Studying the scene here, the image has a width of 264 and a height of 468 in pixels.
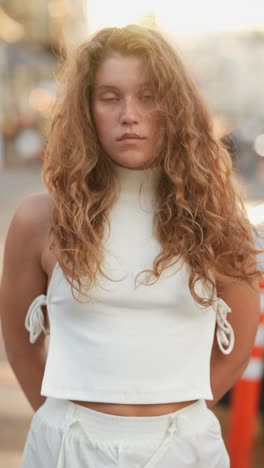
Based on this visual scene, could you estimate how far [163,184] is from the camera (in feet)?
6.66

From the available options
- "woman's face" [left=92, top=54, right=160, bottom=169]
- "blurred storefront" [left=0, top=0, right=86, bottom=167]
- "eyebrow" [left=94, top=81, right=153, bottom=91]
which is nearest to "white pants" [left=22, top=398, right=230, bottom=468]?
"woman's face" [left=92, top=54, right=160, bottom=169]

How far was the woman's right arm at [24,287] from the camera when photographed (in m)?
2.06

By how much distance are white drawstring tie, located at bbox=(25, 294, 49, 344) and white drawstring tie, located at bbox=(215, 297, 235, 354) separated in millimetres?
413

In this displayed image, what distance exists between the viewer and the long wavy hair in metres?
1.93

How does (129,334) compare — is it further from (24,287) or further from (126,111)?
(126,111)

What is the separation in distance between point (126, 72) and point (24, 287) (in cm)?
59

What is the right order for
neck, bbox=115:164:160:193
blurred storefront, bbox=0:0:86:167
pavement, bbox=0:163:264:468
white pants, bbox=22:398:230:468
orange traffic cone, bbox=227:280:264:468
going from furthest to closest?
blurred storefront, bbox=0:0:86:167
pavement, bbox=0:163:264:468
orange traffic cone, bbox=227:280:264:468
neck, bbox=115:164:160:193
white pants, bbox=22:398:230:468

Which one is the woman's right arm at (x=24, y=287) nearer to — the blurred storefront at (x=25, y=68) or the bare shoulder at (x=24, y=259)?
the bare shoulder at (x=24, y=259)

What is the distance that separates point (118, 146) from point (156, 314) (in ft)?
1.27

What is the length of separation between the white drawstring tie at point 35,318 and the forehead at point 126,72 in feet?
1.78

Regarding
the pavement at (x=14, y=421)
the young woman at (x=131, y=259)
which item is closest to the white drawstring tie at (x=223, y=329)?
the young woman at (x=131, y=259)

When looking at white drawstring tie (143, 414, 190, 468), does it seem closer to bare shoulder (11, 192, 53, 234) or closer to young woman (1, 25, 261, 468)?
young woman (1, 25, 261, 468)

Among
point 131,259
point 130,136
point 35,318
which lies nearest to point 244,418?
point 35,318

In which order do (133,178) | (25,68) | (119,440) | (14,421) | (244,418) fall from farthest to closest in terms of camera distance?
1. (25,68)
2. (14,421)
3. (244,418)
4. (133,178)
5. (119,440)
